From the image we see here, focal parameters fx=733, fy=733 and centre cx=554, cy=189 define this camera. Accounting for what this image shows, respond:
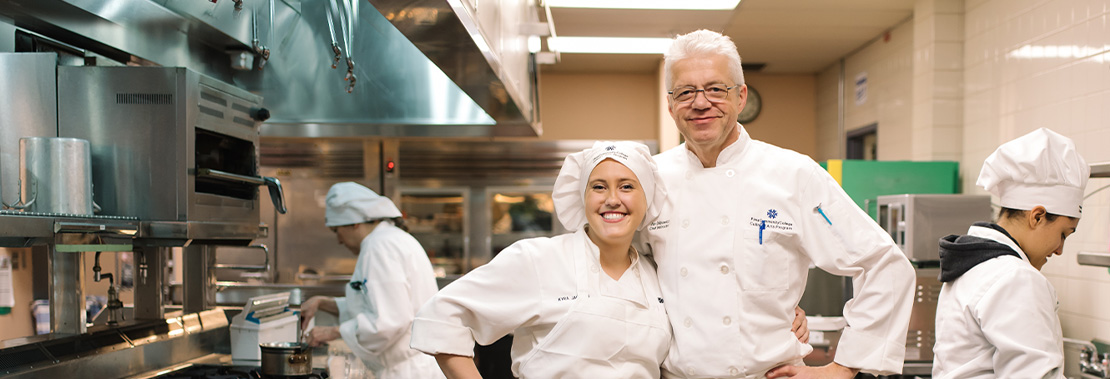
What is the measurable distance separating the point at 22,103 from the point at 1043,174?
2967 millimetres

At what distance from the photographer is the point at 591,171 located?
1.73 meters

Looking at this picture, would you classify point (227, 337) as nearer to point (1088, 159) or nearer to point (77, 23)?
point (77, 23)

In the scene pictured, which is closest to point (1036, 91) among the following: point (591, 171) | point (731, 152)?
point (731, 152)

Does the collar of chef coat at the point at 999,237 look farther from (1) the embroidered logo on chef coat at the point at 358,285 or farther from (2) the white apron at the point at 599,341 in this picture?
(1) the embroidered logo on chef coat at the point at 358,285

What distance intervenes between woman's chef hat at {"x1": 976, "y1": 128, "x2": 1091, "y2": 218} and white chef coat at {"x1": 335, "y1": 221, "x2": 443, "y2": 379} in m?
2.18

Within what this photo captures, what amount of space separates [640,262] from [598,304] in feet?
0.69

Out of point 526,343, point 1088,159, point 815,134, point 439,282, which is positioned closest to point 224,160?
point 526,343

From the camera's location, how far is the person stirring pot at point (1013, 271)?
1.87 m

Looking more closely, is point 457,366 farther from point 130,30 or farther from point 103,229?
point 130,30

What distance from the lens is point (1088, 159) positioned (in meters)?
3.34

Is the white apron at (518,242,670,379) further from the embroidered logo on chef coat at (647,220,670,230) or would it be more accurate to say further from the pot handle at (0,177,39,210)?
the pot handle at (0,177,39,210)

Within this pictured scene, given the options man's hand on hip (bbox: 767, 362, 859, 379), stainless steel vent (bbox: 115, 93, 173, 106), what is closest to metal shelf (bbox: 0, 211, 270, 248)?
stainless steel vent (bbox: 115, 93, 173, 106)

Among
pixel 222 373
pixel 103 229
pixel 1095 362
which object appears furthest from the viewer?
pixel 1095 362

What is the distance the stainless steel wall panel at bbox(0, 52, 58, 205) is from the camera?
2.15 metres
